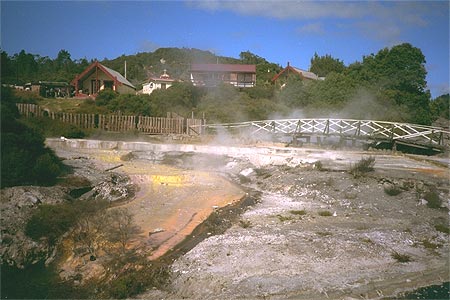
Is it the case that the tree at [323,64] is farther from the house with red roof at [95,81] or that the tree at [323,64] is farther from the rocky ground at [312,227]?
the rocky ground at [312,227]

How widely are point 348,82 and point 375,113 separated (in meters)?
5.80

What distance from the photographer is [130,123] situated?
29109 millimetres

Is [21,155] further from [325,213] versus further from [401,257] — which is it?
[401,257]

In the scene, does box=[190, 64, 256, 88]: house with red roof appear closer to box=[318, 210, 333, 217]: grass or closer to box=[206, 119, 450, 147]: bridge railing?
box=[206, 119, 450, 147]: bridge railing

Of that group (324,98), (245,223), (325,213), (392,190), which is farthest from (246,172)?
(324,98)

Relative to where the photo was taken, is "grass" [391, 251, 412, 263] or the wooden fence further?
the wooden fence

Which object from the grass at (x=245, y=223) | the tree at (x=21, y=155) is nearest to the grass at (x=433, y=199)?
the grass at (x=245, y=223)

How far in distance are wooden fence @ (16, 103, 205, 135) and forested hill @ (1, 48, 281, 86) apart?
10029 millimetres

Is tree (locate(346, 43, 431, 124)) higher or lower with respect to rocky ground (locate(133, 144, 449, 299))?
higher

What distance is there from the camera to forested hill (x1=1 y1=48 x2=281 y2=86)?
176 feet

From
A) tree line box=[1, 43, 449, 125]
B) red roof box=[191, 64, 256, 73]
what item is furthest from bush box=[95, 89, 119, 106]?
red roof box=[191, 64, 256, 73]

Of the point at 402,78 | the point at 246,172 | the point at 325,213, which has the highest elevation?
the point at 402,78

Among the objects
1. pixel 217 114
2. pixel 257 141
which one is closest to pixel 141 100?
pixel 217 114

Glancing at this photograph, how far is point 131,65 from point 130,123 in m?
52.5
